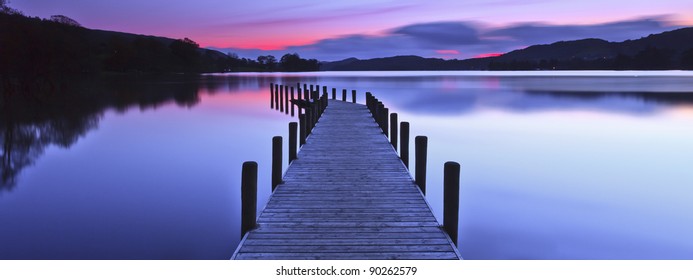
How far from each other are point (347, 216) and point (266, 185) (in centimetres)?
599

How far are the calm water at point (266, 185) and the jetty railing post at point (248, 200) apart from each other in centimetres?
195

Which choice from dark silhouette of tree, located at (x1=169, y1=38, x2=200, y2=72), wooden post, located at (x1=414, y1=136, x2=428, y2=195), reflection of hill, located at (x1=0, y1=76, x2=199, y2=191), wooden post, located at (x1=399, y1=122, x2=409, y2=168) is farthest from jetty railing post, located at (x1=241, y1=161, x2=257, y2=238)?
dark silhouette of tree, located at (x1=169, y1=38, x2=200, y2=72)

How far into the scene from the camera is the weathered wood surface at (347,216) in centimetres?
509

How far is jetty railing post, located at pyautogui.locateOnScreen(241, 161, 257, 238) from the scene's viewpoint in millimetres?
5695

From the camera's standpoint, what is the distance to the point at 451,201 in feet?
19.3

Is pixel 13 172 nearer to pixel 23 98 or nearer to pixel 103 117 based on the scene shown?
pixel 103 117

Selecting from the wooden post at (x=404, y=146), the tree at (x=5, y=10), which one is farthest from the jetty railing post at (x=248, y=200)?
the tree at (x=5, y=10)

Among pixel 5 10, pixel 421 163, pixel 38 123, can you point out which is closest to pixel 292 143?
pixel 421 163

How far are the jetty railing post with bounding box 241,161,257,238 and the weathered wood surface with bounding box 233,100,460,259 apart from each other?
13 centimetres

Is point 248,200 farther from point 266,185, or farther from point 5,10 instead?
point 5,10

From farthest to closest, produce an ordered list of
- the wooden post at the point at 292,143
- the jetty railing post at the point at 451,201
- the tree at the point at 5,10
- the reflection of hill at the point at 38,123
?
the tree at the point at 5,10
the reflection of hill at the point at 38,123
the wooden post at the point at 292,143
the jetty railing post at the point at 451,201

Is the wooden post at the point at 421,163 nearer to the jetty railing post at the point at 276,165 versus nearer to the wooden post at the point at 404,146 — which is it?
the wooden post at the point at 404,146
